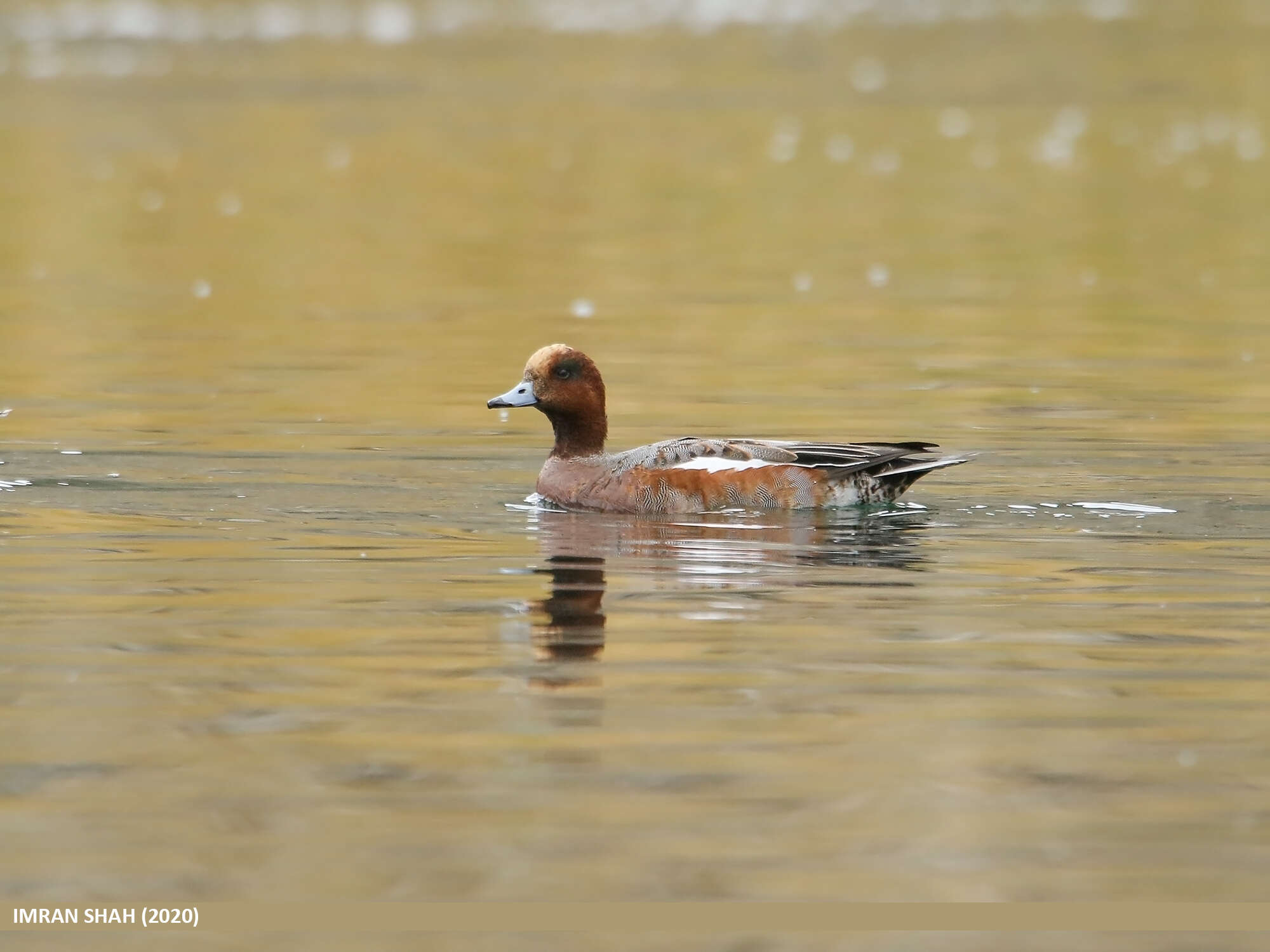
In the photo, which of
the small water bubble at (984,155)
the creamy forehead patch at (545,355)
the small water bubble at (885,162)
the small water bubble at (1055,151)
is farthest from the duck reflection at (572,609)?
the small water bubble at (1055,151)

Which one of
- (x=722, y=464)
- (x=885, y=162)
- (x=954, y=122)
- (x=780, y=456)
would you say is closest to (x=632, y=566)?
(x=722, y=464)

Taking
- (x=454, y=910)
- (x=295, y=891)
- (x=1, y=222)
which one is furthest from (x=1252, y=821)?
(x=1, y=222)

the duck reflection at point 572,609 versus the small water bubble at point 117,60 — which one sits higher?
the small water bubble at point 117,60

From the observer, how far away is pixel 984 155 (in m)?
30.5

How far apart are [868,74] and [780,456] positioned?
1245 inches

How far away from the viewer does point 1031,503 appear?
413 inches

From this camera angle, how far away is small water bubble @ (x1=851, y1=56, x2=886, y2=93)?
3922 centimetres

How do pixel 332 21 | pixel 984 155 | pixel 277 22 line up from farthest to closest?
pixel 332 21
pixel 277 22
pixel 984 155

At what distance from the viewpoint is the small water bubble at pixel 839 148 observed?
30.5 meters

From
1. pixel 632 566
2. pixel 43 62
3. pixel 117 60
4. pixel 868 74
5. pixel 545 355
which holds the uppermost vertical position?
pixel 117 60

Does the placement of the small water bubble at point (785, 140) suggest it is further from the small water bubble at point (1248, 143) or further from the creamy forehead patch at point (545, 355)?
the creamy forehead patch at point (545, 355)

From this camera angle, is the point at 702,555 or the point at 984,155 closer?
the point at 702,555

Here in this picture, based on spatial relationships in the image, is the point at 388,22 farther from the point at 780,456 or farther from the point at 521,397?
the point at 780,456

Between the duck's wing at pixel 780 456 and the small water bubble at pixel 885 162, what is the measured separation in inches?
737
